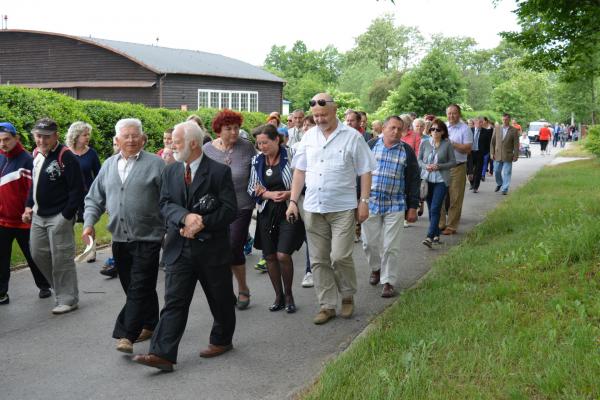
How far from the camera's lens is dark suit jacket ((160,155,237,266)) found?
5414 millimetres

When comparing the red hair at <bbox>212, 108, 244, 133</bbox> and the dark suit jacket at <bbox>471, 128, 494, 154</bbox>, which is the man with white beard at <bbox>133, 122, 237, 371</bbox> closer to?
the red hair at <bbox>212, 108, 244, 133</bbox>

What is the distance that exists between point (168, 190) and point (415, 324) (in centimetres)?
233

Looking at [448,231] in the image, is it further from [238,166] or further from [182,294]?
[182,294]

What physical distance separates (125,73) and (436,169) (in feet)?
94.8

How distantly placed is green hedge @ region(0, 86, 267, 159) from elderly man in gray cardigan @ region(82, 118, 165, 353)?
306 inches

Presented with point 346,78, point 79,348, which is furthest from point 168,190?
point 346,78

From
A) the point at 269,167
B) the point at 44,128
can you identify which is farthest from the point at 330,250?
the point at 44,128

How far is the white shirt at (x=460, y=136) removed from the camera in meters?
11.7

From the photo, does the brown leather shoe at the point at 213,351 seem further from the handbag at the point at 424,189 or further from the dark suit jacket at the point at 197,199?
the handbag at the point at 424,189

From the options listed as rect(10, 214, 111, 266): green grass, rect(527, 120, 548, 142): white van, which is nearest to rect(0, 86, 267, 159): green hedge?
rect(10, 214, 111, 266): green grass

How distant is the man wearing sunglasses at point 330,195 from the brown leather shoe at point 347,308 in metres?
0.11

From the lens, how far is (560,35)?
1209cm

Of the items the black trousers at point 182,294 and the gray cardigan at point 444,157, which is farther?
the gray cardigan at point 444,157

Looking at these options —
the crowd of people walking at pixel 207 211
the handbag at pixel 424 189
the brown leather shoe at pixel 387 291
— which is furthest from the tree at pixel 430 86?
the brown leather shoe at pixel 387 291
